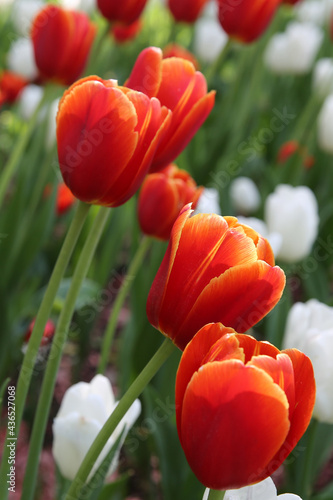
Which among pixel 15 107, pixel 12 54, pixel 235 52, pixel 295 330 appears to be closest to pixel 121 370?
pixel 295 330

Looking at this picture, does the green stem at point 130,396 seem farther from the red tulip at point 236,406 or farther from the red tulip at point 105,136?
→ the red tulip at point 105,136

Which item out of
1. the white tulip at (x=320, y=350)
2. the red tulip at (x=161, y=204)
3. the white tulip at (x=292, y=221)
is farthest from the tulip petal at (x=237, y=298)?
the white tulip at (x=292, y=221)

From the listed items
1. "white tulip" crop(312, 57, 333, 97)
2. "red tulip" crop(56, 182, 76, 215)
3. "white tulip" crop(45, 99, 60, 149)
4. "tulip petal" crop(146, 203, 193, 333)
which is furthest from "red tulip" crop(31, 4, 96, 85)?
"white tulip" crop(312, 57, 333, 97)

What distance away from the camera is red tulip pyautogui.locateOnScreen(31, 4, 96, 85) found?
A: 123 cm

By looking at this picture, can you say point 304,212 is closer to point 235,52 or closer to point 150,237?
point 150,237

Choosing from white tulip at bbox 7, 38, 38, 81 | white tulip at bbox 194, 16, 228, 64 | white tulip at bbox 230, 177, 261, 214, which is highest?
white tulip at bbox 194, 16, 228, 64

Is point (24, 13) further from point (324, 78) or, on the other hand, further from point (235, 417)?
point (235, 417)

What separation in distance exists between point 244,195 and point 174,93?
1.20 m

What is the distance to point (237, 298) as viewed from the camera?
466 mm

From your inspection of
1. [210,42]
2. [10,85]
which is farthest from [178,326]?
[210,42]

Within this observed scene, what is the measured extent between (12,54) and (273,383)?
2243mm

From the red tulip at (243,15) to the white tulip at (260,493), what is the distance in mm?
859

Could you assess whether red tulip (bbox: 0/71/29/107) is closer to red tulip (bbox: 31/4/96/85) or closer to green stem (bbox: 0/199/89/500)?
red tulip (bbox: 31/4/96/85)

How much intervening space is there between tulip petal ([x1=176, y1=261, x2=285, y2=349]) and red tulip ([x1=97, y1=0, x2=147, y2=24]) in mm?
822
